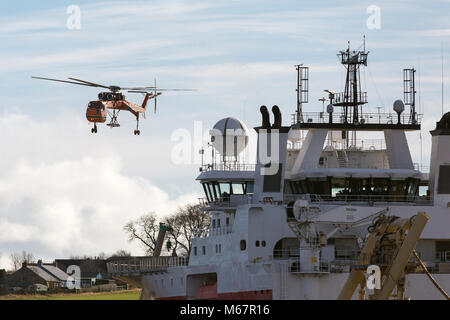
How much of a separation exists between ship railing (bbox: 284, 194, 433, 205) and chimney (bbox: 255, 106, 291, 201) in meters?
1.14

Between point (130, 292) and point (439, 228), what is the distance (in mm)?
64213

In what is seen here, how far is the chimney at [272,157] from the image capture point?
84.2 meters

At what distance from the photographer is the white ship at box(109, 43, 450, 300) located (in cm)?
7806

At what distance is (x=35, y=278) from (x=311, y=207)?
3660 inches

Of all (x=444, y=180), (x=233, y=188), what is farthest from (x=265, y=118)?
(x=444, y=180)

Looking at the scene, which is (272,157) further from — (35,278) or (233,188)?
(35,278)

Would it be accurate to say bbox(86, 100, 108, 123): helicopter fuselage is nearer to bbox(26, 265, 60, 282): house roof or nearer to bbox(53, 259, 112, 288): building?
bbox(53, 259, 112, 288): building

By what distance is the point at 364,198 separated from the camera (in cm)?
8388

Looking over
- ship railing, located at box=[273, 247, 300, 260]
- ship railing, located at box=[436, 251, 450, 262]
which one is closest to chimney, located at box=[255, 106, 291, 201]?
ship railing, located at box=[273, 247, 300, 260]

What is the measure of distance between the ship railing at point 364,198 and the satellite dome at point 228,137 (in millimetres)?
5872

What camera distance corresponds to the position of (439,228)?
268 ft

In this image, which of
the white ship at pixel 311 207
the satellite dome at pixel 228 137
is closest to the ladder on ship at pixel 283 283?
the white ship at pixel 311 207
